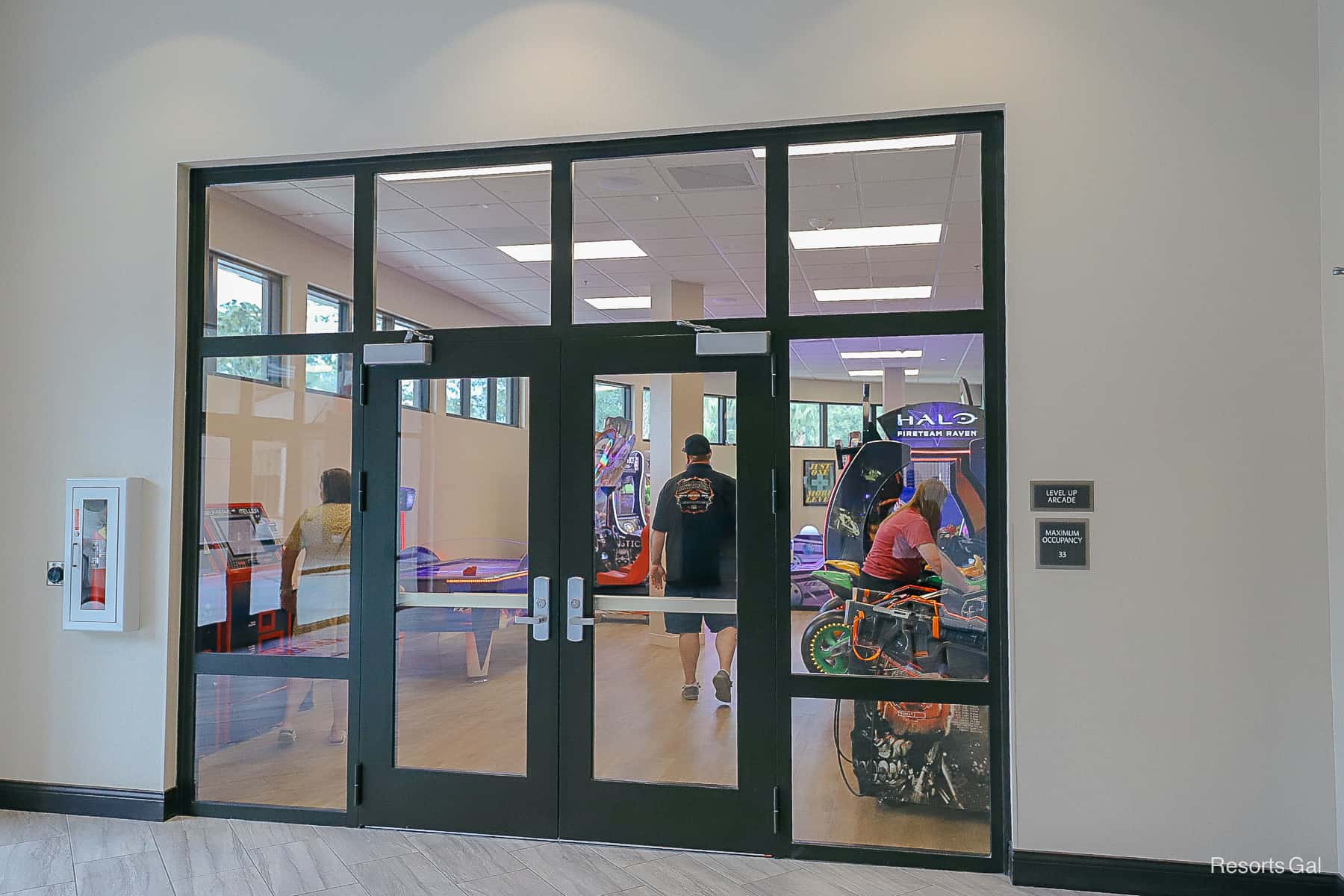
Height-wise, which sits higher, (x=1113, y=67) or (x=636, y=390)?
(x=1113, y=67)

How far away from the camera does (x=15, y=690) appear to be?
13.7 ft

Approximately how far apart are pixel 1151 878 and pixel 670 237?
2.92m

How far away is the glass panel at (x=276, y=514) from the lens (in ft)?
13.3

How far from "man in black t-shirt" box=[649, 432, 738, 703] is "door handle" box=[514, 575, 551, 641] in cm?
44

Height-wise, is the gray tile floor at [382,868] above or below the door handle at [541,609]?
below

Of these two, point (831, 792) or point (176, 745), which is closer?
point (831, 792)

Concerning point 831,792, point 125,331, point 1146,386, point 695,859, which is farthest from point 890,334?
point 125,331

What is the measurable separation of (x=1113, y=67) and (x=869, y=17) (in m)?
0.91

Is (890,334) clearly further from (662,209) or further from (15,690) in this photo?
(15,690)

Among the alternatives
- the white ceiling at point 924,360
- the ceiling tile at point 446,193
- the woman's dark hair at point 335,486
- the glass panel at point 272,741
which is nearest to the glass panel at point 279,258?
the ceiling tile at point 446,193

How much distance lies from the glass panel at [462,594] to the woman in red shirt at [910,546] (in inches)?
55.7

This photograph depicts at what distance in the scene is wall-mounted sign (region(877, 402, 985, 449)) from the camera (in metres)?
3.52

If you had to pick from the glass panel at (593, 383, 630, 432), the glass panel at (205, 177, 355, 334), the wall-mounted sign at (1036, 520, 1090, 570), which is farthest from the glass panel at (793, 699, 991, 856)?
the glass panel at (205, 177, 355, 334)

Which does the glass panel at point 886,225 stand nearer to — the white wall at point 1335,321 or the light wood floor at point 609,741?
the white wall at point 1335,321
